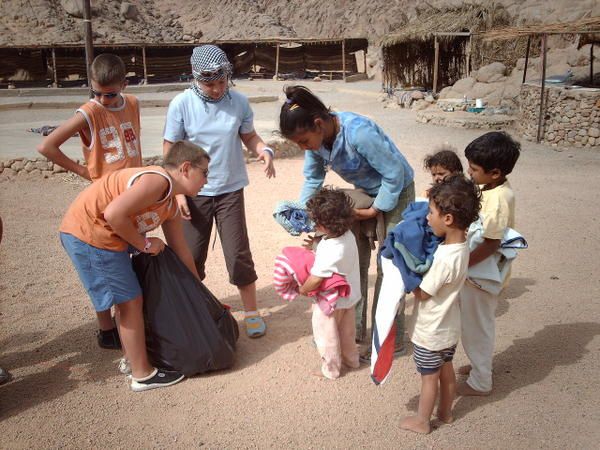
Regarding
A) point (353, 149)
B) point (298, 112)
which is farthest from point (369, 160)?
point (298, 112)

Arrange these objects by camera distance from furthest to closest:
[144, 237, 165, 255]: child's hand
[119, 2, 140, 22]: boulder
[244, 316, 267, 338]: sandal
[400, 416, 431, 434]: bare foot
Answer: [119, 2, 140, 22]: boulder < [244, 316, 267, 338]: sandal < [144, 237, 165, 255]: child's hand < [400, 416, 431, 434]: bare foot

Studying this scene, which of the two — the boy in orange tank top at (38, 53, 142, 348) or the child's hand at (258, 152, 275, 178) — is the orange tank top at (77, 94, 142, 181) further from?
the child's hand at (258, 152, 275, 178)

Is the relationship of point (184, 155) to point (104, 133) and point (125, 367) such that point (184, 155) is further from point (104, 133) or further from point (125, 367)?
point (125, 367)

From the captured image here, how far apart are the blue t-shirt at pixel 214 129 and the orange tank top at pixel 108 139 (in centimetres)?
27

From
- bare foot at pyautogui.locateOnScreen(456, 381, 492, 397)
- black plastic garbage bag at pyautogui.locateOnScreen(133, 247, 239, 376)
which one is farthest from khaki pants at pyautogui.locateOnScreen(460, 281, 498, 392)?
black plastic garbage bag at pyautogui.locateOnScreen(133, 247, 239, 376)

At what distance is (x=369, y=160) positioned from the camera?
294cm

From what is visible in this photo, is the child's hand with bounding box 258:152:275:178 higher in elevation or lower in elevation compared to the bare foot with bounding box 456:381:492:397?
higher

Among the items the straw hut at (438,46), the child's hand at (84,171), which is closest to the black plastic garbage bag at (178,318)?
the child's hand at (84,171)

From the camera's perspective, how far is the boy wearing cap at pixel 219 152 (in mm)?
3389

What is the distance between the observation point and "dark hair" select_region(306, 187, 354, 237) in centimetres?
281

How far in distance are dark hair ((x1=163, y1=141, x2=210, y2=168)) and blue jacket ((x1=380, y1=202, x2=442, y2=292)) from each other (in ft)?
3.39

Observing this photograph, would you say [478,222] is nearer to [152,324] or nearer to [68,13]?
[152,324]

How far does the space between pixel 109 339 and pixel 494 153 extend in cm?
243

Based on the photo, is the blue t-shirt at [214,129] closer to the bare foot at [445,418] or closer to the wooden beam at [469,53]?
the bare foot at [445,418]
